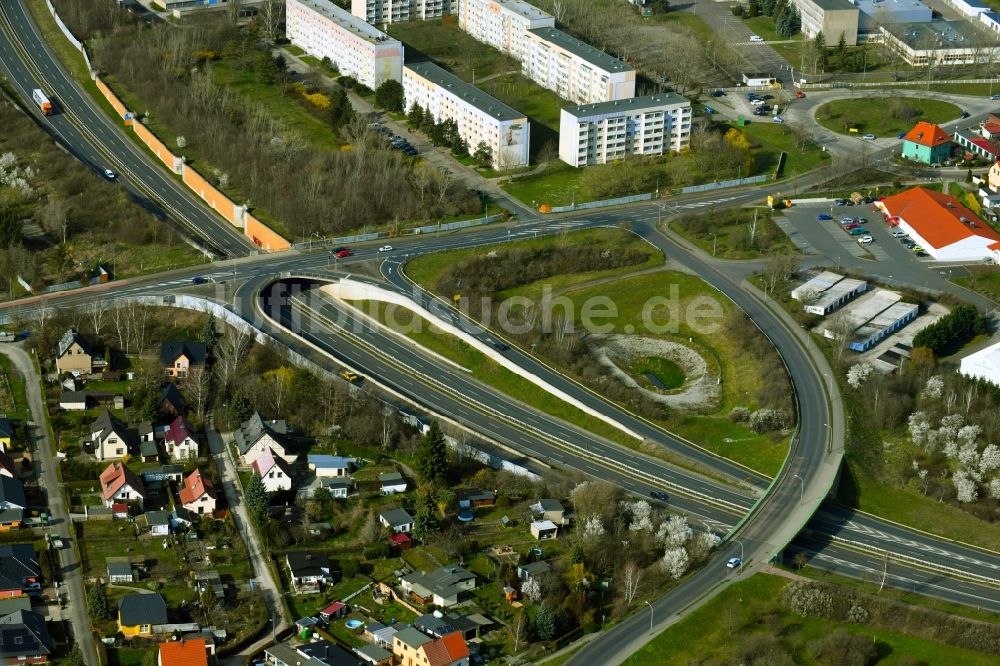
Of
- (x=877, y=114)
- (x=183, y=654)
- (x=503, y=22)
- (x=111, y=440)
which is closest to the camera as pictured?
(x=183, y=654)

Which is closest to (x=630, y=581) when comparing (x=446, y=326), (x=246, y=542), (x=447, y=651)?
(x=447, y=651)

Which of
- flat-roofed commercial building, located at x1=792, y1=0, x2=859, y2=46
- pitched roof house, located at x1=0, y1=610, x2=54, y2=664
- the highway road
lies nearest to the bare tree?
pitched roof house, located at x1=0, y1=610, x2=54, y2=664

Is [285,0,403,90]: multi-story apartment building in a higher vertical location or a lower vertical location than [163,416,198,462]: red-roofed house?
higher

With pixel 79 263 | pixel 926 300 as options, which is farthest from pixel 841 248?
pixel 79 263

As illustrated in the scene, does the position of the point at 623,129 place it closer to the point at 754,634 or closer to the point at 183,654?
the point at 754,634

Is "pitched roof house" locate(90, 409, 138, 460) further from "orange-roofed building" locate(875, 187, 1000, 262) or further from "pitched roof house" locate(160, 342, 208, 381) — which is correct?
"orange-roofed building" locate(875, 187, 1000, 262)

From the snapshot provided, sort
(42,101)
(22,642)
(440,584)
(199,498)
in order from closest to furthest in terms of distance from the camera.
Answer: (22,642) < (440,584) < (199,498) < (42,101)

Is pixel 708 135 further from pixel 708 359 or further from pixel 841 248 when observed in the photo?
pixel 708 359
